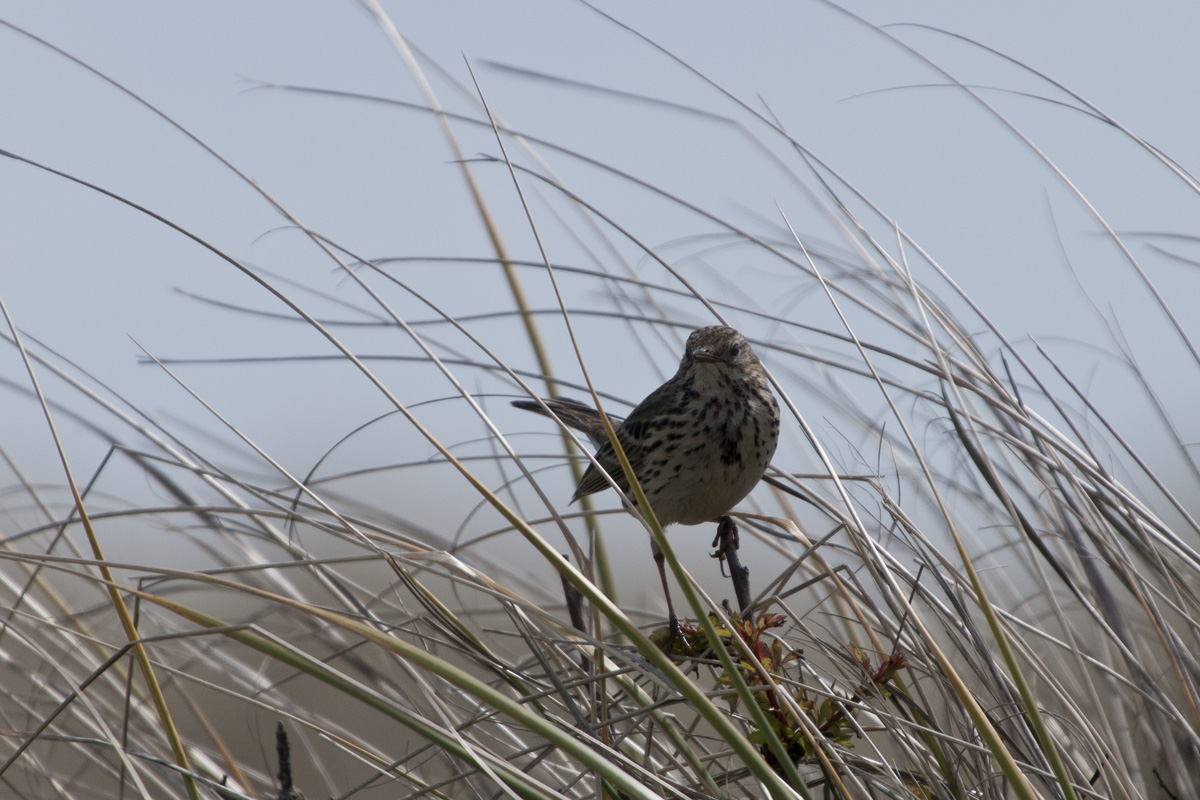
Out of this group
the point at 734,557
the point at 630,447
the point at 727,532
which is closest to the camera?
the point at 734,557

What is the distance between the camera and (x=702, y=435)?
399 cm

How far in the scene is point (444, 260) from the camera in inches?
143

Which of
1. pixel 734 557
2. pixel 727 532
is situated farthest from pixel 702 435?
pixel 734 557

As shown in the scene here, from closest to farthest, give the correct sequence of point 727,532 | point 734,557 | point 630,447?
point 734,557, point 727,532, point 630,447

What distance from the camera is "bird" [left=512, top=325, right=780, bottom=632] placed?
3.81 m

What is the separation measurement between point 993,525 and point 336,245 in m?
2.13

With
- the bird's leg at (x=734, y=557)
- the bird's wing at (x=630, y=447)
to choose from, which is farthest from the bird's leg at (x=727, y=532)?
the bird's wing at (x=630, y=447)

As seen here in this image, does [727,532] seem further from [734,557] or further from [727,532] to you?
[734,557]

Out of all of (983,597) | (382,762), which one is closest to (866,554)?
(983,597)

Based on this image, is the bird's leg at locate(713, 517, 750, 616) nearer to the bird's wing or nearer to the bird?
the bird

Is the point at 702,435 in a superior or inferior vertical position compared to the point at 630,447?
superior

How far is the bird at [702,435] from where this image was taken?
3807 mm

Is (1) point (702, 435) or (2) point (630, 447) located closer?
(1) point (702, 435)

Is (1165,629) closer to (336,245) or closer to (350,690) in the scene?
(350,690)
